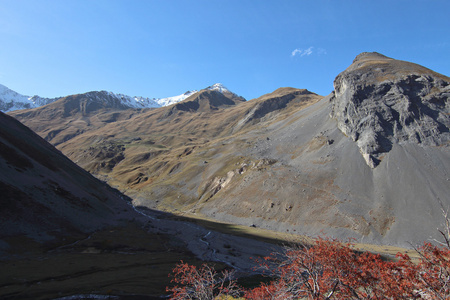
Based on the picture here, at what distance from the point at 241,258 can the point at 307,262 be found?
4413 centimetres

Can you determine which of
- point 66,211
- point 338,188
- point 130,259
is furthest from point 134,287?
point 338,188

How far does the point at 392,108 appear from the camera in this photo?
106312 mm

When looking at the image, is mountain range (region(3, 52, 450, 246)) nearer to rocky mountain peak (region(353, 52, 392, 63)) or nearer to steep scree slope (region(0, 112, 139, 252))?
rocky mountain peak (region(353, 52, 392, 63))

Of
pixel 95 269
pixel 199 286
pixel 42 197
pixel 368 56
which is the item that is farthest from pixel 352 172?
pixel 368 56

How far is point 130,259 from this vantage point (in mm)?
47594

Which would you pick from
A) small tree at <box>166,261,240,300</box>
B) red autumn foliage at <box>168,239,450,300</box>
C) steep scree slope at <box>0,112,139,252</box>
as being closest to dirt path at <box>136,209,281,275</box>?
steep scree slope at <box>0,112,139,252</box>

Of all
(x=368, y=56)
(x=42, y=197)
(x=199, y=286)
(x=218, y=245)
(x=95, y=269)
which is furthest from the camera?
(x=368, y=56)

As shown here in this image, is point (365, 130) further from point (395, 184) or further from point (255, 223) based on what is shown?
point (255, 223)

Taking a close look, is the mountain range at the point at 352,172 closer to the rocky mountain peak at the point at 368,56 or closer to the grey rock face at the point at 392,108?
the grey rock face at the point at 392,108

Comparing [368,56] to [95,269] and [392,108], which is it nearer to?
[392,108]

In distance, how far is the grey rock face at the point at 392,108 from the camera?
313 ft

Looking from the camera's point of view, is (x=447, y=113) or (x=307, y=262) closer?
(x=307, y=262)

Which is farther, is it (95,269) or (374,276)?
(95,269)

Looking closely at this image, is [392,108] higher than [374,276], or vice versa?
[392,108]
